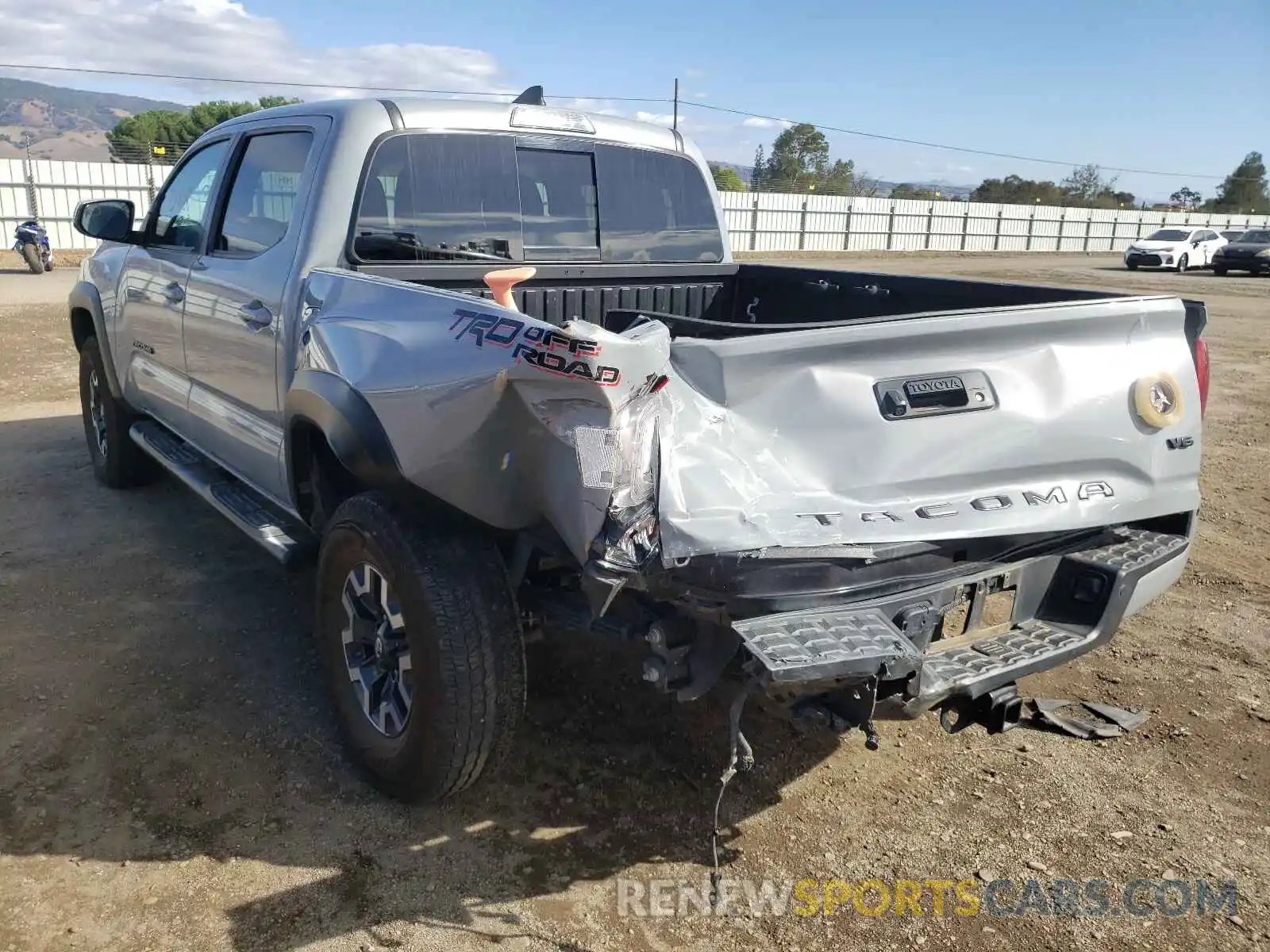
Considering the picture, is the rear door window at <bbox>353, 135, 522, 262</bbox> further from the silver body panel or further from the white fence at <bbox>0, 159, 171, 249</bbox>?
the white fence at <bbox>0, 159, 171, 249</bbox>

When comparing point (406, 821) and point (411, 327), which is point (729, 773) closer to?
point (406, 821)

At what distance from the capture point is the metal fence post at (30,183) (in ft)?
72.9

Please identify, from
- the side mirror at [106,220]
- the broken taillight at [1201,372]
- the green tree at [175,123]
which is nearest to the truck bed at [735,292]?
the broken taillight at [1201,372]

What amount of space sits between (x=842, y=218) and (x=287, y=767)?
1386 inches

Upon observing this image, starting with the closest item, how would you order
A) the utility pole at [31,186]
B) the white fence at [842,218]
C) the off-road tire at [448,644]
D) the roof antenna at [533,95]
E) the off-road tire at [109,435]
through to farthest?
the off-road tire at [448,644] → the roof antenna at [533,95] → the off-road tire at [109,435] → the utility pole at [31,186] → the white fence at [842,218]

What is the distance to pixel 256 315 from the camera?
3.54 metres

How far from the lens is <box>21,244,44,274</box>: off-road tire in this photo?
61.5 feet

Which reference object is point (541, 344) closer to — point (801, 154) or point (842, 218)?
point (842, 218)

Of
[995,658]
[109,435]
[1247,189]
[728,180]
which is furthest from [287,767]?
[1247,189]

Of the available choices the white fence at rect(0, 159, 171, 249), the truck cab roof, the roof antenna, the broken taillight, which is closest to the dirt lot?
the broken taillight

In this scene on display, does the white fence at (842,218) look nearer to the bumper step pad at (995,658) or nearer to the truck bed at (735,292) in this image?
the truck bed at (735,292)

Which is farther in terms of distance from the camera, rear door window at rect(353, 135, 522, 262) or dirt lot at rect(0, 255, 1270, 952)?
rear door window at rect(353, 135, 522, 262)

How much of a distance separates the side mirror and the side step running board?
3.29ft

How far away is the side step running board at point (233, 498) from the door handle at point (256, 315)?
0.74 meters
